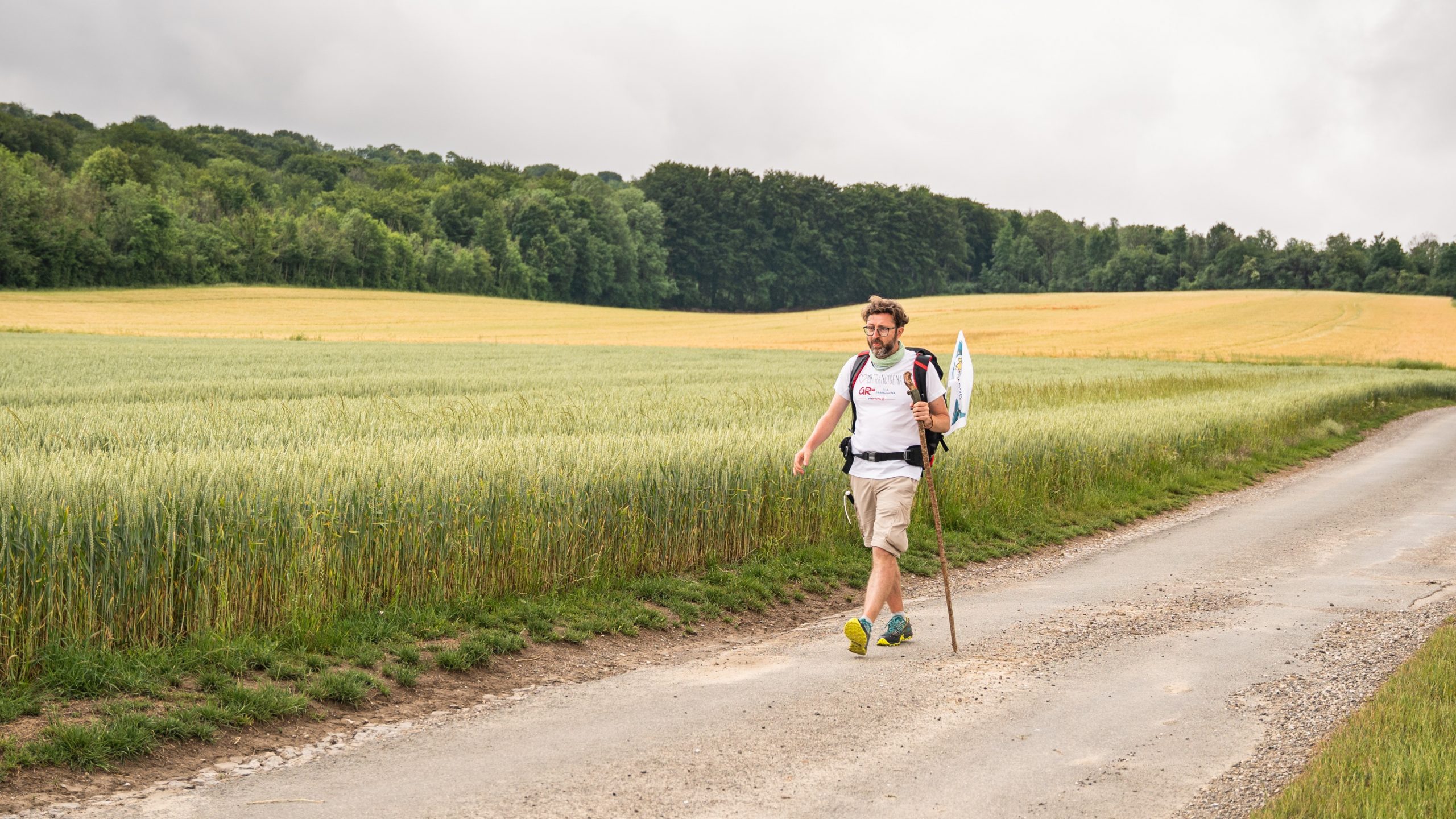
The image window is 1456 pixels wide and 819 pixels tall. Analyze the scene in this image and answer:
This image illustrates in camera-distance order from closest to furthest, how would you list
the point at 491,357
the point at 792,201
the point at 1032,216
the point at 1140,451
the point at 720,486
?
1. the point at 720,486
2. the point at 1140,451
3. the point at 491,357
4. the point at 792,201
5. the point at 1032,216

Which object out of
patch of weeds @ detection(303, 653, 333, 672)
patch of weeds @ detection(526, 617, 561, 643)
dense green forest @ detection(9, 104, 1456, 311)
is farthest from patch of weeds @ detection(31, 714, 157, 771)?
dense green forest @ detection(9, 104, 1456, 311)

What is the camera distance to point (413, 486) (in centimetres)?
849

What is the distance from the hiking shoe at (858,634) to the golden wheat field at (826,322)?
54438 millimetres

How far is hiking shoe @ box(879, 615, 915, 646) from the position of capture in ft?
27.0

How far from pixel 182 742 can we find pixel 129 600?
1.37 metres

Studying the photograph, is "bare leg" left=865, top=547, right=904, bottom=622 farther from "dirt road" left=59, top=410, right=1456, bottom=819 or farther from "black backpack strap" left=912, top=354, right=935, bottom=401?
"black backpack strap" left=912, top=354, right=935, bottom=401

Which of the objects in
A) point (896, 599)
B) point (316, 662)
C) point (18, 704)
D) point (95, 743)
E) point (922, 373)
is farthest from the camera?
point (896, 599)

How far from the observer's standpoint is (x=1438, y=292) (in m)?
112

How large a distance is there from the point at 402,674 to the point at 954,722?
11.0 feet

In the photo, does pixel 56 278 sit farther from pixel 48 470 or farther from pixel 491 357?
pixel 48 470

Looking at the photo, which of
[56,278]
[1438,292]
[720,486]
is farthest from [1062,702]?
[1438,292]

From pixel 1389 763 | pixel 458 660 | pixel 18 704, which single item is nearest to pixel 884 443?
pixel 458 660

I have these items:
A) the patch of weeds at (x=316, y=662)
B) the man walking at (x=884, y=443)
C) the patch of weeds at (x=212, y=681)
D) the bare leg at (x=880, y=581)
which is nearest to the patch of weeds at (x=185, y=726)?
the patch of weeds at (x=212, y=681)

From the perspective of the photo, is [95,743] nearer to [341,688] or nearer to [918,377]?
[341,688]
